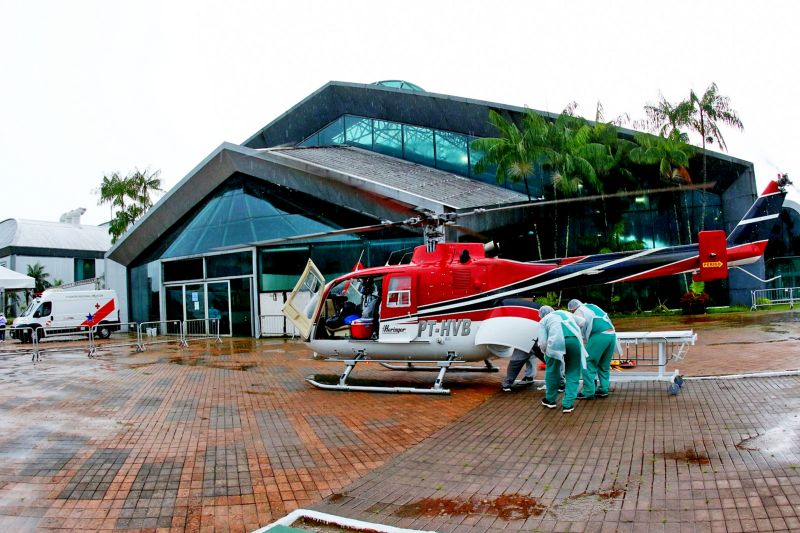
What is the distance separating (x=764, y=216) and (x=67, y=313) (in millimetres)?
26493

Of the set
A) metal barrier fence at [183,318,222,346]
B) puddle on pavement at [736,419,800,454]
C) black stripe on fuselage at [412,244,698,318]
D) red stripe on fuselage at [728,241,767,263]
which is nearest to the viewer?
puddle on pavement at [736,419,800,454]

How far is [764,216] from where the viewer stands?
30.0 feet

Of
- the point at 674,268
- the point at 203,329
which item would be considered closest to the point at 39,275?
the point at 203,329

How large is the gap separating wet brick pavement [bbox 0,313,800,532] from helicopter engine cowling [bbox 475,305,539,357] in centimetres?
81

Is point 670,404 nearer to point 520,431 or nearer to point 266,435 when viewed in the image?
point 520,431

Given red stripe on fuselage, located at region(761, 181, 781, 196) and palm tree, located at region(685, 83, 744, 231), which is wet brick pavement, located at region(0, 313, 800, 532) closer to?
red stripe on fuselage, located at region(761, 181, 781, 196)

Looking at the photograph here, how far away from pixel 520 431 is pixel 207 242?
2030cm

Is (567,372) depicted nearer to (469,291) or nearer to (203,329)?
(469,291)

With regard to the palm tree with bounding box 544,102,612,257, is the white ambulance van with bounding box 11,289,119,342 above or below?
below

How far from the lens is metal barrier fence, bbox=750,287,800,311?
78.1ft

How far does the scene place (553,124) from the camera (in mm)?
23391

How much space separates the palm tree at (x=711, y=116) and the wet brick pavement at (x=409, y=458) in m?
16.4

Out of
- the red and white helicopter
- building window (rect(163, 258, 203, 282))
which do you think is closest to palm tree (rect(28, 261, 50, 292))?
building window (rect(163, 258, 203, 282))

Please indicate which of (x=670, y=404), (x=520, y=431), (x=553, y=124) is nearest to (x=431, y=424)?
(x=520, y=431)
